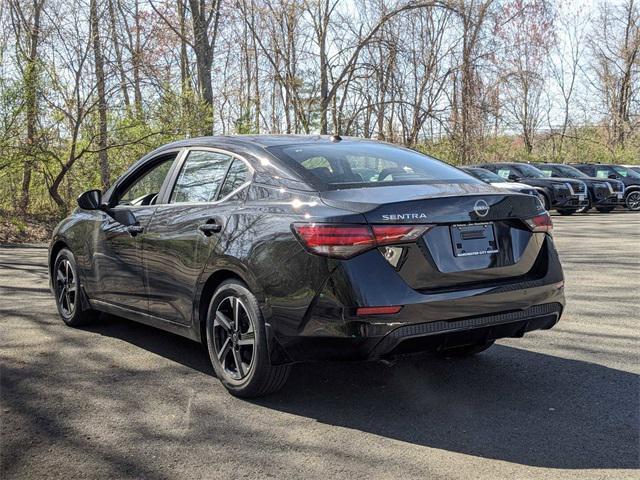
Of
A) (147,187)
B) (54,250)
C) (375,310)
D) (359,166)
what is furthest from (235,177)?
(54,250)

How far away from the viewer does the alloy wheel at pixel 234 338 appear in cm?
414

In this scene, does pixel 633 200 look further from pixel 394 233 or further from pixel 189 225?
pixel 394 233

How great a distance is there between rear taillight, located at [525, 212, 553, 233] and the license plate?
338 mm

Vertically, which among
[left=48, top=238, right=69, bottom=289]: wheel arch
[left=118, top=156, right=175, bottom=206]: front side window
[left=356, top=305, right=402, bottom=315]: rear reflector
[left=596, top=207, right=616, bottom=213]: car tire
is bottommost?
[left=596, top=207, right=616, bottom=213]: car tire

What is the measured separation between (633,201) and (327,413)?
2178cm

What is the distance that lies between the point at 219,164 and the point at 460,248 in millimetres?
1813

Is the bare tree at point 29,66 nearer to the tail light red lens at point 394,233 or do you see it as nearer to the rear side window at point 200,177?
the rear side window at point 200,177

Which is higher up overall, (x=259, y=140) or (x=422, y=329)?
(x=259, y=140)

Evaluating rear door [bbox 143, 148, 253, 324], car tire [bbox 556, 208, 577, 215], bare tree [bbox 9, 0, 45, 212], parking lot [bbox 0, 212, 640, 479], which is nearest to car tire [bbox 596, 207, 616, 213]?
car tire [bbox 556, 208, 577, 215]

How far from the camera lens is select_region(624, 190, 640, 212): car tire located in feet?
75.1

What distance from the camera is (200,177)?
15.9ft

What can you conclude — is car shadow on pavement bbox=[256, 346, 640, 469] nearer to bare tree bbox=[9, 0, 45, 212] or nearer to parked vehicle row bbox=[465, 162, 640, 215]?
bare tree bbox=[9, 0, 45, 212]

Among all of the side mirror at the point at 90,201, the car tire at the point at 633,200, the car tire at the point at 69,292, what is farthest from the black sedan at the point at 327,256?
the car tire at the point at 633,200

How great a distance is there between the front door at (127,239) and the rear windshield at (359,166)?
4.11 ft
